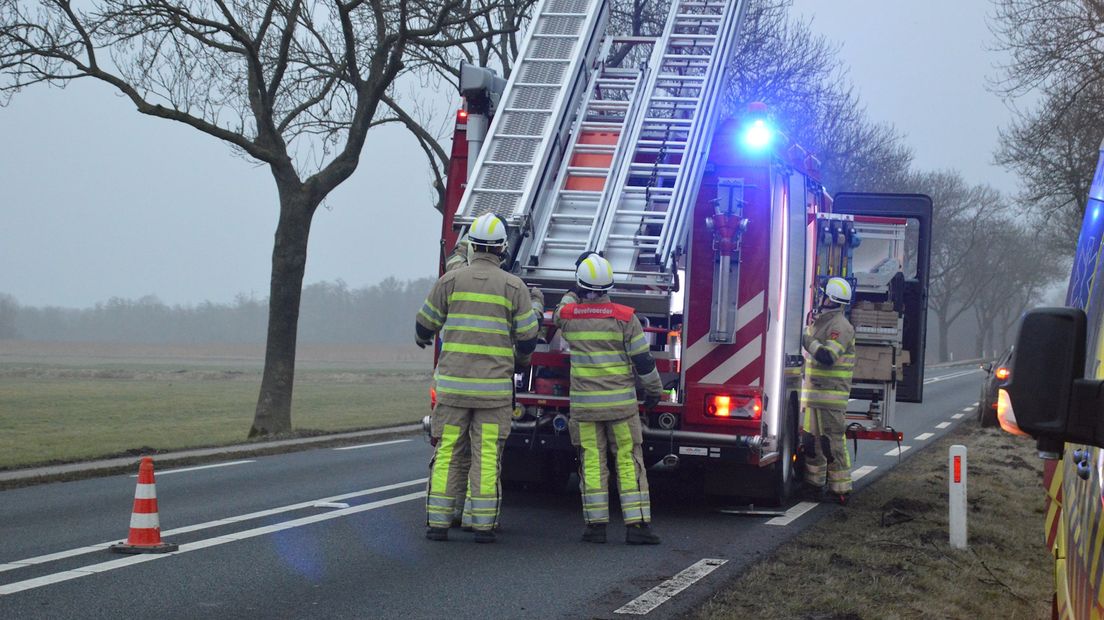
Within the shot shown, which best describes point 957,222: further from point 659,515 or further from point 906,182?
point 659,515

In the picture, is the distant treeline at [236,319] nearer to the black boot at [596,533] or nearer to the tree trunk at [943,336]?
the tree trunk at [943,336]

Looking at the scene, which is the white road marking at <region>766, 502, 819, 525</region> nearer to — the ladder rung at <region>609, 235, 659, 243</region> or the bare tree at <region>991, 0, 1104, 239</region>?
the ladder rung at <region>609, 235, 659, 243</region>

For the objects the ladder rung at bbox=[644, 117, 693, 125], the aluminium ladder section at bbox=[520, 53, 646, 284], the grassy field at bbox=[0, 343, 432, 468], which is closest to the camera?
the aluminium ladder section at bbox=[520, 53, 646, 284]

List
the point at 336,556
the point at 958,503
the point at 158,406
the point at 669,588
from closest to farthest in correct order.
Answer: the point at 669,588 → the point at 336,556 → the point at 958,503 → the point at 158,406

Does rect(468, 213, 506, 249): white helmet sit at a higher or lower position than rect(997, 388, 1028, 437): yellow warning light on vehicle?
higher

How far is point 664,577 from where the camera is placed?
733 centimetres

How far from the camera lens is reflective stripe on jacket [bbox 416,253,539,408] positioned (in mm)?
8258

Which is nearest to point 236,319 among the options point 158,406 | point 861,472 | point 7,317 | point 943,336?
point 7,317

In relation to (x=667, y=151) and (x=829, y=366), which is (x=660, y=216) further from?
(x=829, y=366)

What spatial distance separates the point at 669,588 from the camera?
696cm

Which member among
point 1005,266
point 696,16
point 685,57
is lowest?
point 685,57

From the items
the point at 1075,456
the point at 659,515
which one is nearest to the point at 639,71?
the point at 659,515

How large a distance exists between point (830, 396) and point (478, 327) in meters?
4.14

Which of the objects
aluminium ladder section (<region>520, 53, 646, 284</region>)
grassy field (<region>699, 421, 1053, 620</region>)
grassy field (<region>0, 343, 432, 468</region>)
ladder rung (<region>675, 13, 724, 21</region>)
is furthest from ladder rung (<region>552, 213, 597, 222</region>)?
grassy field (<region>0, 343, 432, 468</region>)
